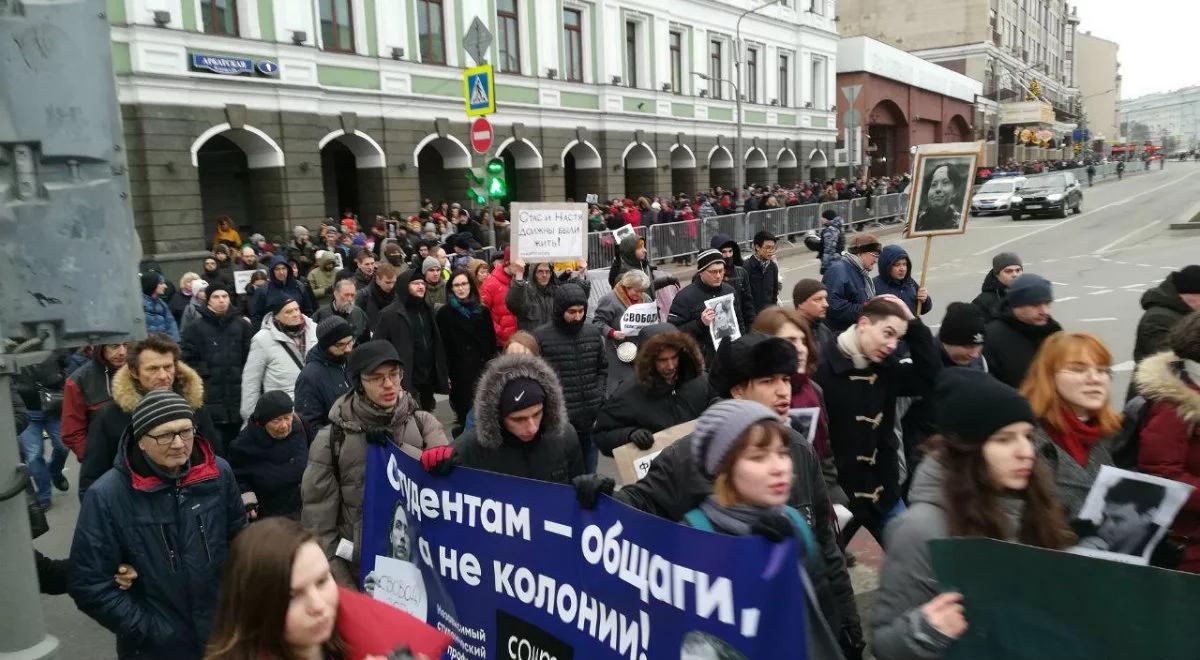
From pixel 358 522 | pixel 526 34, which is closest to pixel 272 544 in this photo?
pixel 358 522

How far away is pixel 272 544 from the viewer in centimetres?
215

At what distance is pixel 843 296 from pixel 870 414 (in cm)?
338

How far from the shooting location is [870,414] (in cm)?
453

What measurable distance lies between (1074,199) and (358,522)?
35.7 meters

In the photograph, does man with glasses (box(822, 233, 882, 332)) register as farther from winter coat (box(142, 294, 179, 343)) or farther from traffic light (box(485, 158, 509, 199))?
winter coat (box(142, 294, 179, 343))

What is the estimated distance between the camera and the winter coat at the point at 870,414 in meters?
4.53

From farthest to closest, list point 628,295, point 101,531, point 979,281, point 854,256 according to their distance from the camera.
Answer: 1. point 979,281
2. point 854,256
3. point 628,295
4. point 101,531

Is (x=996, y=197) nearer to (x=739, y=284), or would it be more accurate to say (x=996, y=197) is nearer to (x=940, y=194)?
(x=739, y=284)

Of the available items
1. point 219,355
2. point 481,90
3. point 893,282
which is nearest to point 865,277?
point 893,282

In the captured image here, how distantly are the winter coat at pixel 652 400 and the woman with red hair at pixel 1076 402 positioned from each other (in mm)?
1703

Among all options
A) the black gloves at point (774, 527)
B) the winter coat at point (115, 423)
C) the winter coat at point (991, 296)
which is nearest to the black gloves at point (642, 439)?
the black gloves at point (774, 527)

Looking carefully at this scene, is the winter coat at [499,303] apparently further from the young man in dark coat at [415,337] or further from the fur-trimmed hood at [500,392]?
the fur-trimmed hood at [500,392]

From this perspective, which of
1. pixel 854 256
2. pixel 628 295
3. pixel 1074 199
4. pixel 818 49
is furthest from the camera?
pixel 818 49

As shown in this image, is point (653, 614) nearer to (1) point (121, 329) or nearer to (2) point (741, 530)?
(2) point (741, 530)
